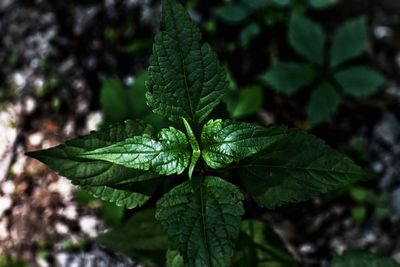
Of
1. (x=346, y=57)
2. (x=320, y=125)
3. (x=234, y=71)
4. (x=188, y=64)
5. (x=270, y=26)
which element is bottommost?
(x=188, y=64)

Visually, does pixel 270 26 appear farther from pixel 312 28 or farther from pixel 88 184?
pixel 88 184

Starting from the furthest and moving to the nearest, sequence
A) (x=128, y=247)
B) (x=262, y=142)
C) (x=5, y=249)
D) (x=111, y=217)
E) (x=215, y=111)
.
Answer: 1. (x=5, y=249)
2. (x=111, y=217)
3. (x=128, y=247)
4. (x=215, y=111)
5. (x=262, y=142)

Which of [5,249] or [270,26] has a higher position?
[270,26]

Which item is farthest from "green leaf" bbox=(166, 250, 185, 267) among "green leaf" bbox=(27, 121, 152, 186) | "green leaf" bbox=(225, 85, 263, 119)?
"green leaf" bbox=(225, 85, 263, 119)

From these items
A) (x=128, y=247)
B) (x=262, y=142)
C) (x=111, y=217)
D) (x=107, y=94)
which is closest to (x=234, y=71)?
(x=107, y=94)

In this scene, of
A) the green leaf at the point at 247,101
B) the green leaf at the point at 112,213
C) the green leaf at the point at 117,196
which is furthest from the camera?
the green leaf at the point at 247,101

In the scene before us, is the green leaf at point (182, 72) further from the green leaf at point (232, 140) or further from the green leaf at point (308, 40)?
the green leaf at point (308, 40)

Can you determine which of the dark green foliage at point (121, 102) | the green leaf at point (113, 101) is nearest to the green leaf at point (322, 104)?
the dark green foliage at point (121, 102)

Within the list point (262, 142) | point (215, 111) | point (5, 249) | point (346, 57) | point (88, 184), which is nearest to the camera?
point (262, 142)

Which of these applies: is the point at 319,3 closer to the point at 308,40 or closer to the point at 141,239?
the point at 308,40
